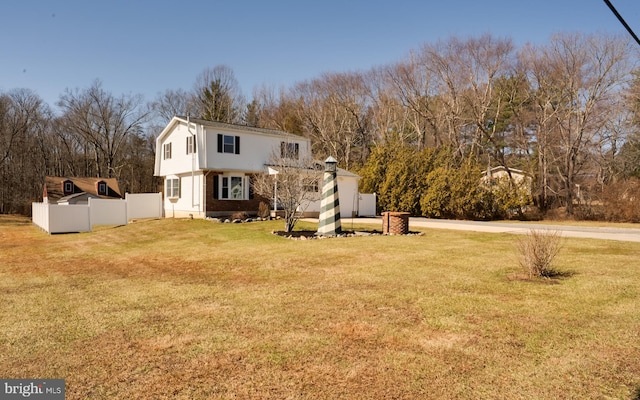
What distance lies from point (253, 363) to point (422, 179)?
23.4m

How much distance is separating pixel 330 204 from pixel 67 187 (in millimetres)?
29802

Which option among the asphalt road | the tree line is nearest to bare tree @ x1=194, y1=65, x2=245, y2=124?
the tree line

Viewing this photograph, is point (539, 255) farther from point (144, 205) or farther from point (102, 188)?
point (102, 188)

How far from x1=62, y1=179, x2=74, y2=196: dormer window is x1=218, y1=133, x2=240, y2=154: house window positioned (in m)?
20.1

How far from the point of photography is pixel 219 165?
72.1 ft

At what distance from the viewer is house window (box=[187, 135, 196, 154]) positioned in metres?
22.5

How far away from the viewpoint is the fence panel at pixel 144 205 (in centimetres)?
2452

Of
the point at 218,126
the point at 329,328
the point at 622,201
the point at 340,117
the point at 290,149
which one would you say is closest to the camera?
the point at 329,328

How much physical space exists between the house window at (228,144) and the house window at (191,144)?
5.09 ft

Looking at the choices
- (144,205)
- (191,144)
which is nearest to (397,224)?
(191,144)

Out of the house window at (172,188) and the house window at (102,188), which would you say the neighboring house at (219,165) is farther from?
the house window at (102,188)

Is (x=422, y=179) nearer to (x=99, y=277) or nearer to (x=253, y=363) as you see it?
(x=99, y=277)
